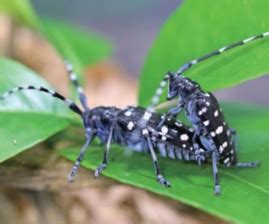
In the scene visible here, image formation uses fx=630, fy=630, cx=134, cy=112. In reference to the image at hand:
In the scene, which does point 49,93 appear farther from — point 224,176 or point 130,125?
point 224,176

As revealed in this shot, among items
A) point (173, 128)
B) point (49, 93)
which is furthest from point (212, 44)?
point (49, 93)

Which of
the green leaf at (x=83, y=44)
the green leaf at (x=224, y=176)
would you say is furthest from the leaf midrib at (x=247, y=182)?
the green leaf at (x=83, y=44)

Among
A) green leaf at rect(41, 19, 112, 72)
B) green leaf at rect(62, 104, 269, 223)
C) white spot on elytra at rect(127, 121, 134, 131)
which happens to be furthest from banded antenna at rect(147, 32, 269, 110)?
green leaf at rect(41, 19, 112, 72)

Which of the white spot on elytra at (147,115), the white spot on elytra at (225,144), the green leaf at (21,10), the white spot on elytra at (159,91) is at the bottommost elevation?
the white spot on elytra at (225,144)

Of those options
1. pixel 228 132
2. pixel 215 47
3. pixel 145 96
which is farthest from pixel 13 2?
pixel 228 132

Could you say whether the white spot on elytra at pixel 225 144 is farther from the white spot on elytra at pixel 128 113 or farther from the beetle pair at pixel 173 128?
the white spot on elytra at pixel 128 113
